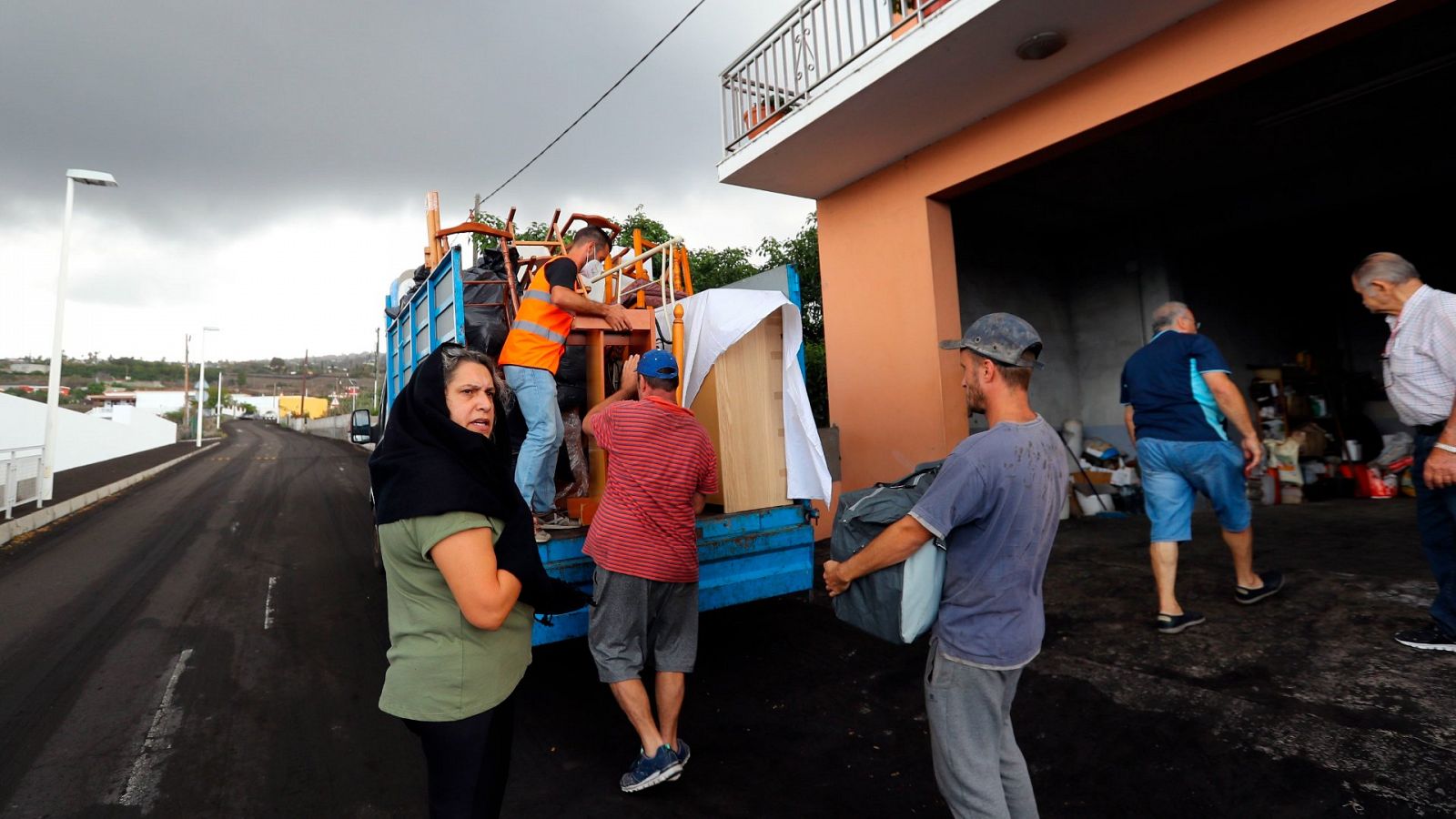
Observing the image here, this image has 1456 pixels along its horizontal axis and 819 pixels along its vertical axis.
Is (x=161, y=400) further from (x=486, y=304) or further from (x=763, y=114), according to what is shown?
(x=486, y=304)

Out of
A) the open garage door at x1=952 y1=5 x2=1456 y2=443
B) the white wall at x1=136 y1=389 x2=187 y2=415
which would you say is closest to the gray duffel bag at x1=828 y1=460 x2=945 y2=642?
the open garage door at x1=952 y1=5 x2=1456 y2=443

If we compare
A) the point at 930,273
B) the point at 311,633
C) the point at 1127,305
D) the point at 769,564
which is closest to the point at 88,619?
the point at 311,633

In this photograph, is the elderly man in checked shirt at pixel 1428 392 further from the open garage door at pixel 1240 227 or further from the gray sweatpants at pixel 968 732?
the gray sweatpants at pixel 968 732

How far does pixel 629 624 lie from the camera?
2768 millimetres

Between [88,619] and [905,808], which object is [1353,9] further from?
[88,619]

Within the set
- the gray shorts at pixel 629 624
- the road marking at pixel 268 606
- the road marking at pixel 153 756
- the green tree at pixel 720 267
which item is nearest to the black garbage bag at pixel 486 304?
the gray shorts at pixel 629 624

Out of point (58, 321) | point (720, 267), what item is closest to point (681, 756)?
point (720, 267)

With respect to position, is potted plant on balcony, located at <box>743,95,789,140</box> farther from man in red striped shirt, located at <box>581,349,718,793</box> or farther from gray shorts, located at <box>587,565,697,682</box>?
gray shorts, located at <box>587,565,697,682</box>

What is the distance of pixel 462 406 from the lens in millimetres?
1720

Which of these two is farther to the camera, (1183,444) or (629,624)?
(1183,444)

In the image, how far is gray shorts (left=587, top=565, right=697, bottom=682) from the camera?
276 cm

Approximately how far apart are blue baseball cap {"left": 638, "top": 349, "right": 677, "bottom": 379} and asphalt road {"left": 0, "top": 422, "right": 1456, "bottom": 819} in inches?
67.2

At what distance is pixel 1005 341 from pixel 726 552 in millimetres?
2147

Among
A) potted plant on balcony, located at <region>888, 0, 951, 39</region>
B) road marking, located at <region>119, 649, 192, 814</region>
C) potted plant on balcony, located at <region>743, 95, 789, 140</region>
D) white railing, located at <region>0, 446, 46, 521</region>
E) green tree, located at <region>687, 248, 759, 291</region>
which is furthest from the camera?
green tree, located at <region>687, 248, 759, 291</region>
